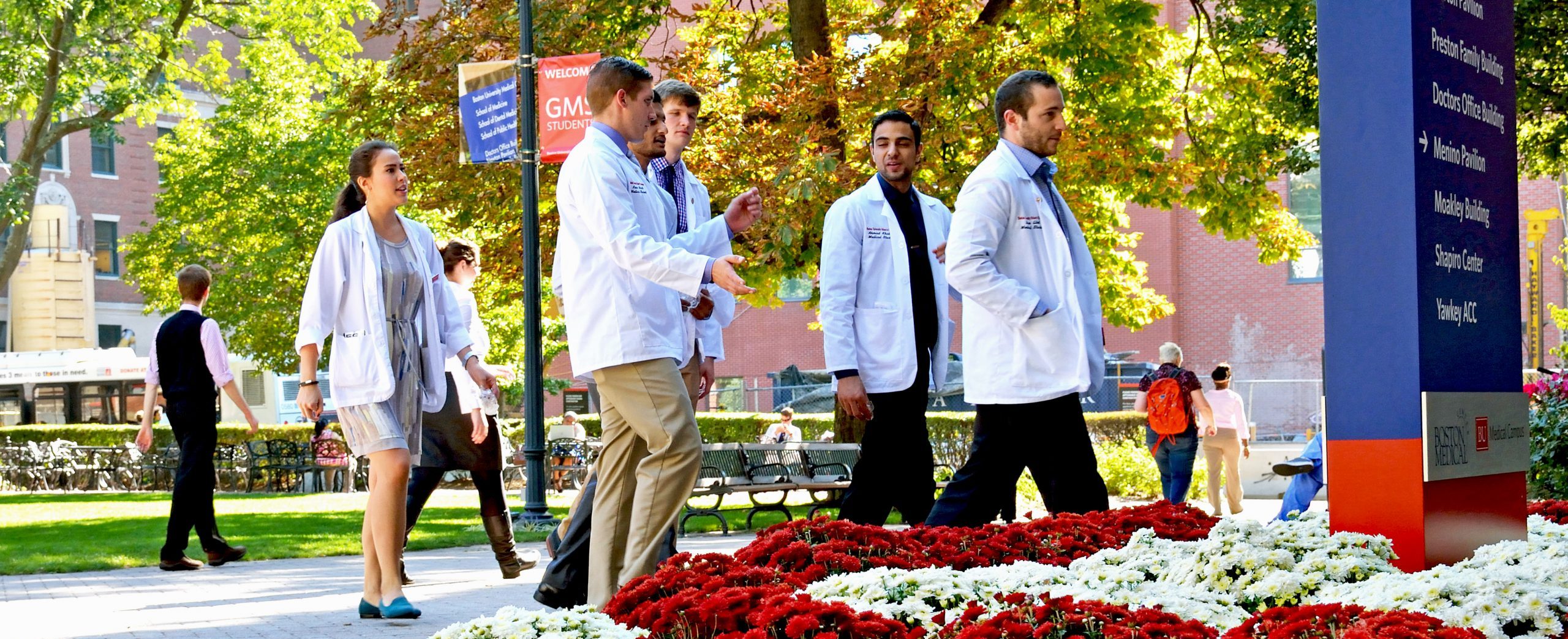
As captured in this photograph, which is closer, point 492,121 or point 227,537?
point 227,537

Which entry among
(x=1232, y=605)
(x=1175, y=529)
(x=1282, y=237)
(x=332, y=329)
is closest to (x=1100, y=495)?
(x=1175, y=529)

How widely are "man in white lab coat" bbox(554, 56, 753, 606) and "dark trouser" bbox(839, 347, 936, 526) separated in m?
1.67

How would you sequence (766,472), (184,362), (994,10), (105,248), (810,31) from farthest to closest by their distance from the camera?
1. (105,248)
2. (994,10)
3. (810,31)
4. (766,472)
5. (184,362)

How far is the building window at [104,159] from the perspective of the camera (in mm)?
56500

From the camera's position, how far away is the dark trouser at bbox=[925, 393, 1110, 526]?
6266 mm

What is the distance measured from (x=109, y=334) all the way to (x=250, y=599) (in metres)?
51.3

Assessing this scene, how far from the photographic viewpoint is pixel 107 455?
3238 centimetres

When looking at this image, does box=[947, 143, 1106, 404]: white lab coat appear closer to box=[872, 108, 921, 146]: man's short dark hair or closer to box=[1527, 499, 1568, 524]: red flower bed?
box=[872, 108, 921, 146]: man's short dark hair

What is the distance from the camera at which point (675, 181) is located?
753cm

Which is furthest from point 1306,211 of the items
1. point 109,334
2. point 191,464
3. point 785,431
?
point 109,334

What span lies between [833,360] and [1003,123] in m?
1.49

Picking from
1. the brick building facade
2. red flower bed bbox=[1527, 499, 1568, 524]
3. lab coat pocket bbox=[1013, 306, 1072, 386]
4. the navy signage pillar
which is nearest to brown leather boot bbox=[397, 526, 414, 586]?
lab coat pocket bbox=[1013, 306, 1072, 386]

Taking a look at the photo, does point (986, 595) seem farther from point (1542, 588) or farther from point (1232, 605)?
point (1542, 588)

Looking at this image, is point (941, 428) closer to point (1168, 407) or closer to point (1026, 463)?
point (1168, 407)
